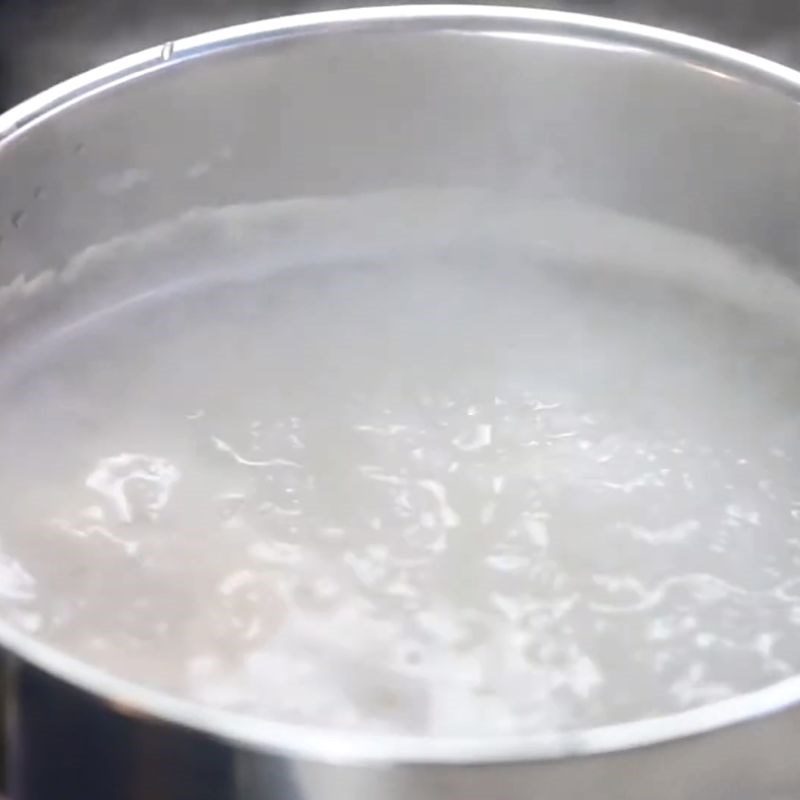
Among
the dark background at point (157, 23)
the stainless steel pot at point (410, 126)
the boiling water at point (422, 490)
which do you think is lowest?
the boiling water at point (422, 490)

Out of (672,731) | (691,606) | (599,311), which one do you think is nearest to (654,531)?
(691,606)

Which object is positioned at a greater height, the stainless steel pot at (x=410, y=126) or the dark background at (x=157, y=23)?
the dark background at (x=157, y=23)

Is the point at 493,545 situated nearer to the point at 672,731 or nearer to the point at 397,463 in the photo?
the point at 397,463

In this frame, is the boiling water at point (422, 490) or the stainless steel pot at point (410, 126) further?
the stainless steel pot at point (410, 126)

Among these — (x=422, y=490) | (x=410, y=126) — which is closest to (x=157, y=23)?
(x=410, y=126)

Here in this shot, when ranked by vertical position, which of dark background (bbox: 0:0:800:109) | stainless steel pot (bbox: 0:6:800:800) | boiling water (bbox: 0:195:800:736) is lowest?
boiling water (bbox: 0:195:800:736)

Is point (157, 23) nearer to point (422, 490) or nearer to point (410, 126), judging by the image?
point (410, 126)
